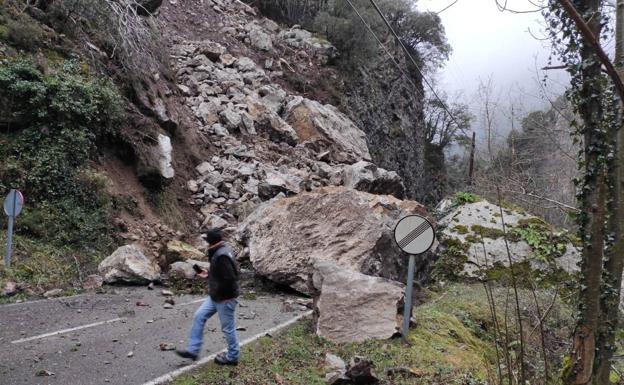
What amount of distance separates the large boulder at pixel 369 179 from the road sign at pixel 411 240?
1104 cm

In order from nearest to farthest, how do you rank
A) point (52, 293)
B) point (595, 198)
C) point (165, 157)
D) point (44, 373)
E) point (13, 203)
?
point (595, 198) → point (44, 373) → point (52, 293) → point (13, 203) → point (165, 157)

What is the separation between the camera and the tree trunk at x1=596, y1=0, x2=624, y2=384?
3.05m

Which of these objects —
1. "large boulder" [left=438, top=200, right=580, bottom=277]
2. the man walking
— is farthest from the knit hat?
"large boulder" [left=438, top=200, right=580, bottom=277]

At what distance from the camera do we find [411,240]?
7320mm

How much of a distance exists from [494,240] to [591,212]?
12.8 m

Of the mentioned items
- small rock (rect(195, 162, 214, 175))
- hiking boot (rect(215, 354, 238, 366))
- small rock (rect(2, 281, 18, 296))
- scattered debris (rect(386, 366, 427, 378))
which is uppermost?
small rock (rect(195, 162, 214, 175))

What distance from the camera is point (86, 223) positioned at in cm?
1207

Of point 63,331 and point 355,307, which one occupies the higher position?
point 355,307

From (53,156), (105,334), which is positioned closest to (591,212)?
(105,334)

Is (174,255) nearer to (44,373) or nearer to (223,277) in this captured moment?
(223,277)

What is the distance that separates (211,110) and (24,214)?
11005 millimetres

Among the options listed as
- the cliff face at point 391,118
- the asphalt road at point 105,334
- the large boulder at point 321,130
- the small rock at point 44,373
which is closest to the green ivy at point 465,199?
the large boulder at point 321,130

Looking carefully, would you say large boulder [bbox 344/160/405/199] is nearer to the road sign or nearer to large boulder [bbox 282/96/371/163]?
large boulder [bbox 282/96/371/163]

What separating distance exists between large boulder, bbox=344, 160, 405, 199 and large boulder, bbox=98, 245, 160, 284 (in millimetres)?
9588
